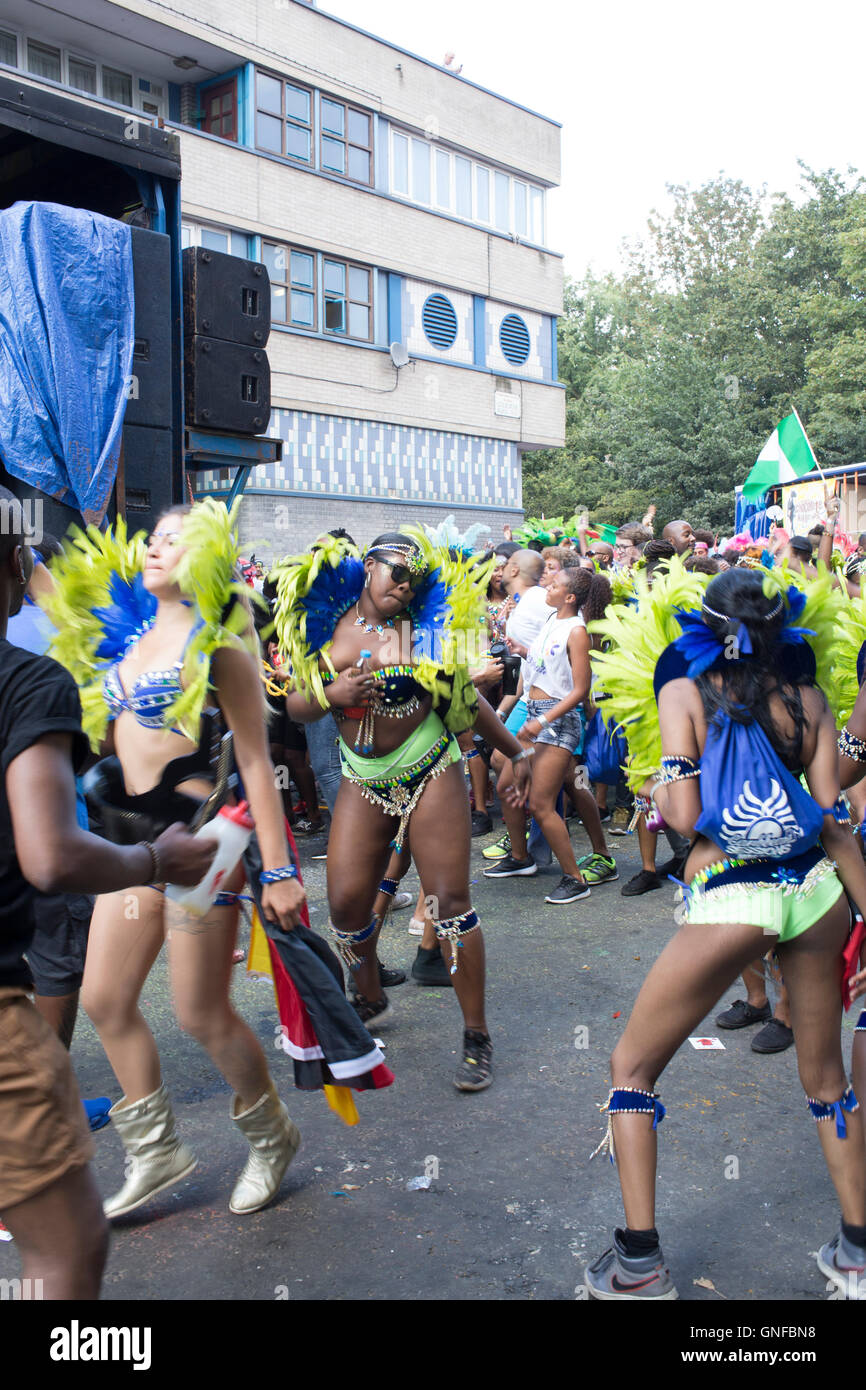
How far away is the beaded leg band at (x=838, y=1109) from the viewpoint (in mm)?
2732

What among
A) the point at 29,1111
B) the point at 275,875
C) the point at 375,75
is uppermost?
the point at 375,75

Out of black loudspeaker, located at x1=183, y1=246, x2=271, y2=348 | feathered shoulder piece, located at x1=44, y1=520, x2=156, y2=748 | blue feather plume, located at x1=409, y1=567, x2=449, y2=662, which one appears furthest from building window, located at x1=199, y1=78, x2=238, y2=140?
feathered shoulder piece, located at x1=44, y1=520, x2=156, y2=748

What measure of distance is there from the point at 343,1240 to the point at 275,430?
59.8ft

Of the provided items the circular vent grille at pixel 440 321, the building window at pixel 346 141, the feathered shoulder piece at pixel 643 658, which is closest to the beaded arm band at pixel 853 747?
the feathered shoulder piece at pixel 643 658

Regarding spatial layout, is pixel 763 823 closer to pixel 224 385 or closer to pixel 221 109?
pixel 224 385

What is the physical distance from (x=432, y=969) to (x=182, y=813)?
8.70 ft

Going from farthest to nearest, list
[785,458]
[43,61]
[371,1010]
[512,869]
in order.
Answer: [43,61] < [785,458] < [512,869] < [371,1010]

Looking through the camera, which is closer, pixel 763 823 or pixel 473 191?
pixel 763 823

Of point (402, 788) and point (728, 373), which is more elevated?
point (728, 373)

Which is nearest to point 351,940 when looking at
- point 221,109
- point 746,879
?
point 746,879

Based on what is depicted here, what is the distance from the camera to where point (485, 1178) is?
11.4 ft

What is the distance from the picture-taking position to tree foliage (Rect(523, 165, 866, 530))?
27.4 m

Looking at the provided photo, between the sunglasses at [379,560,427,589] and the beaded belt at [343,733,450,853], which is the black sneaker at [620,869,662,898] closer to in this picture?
the beaded belt at [343,733,450,853]

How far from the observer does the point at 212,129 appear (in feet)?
66.6
